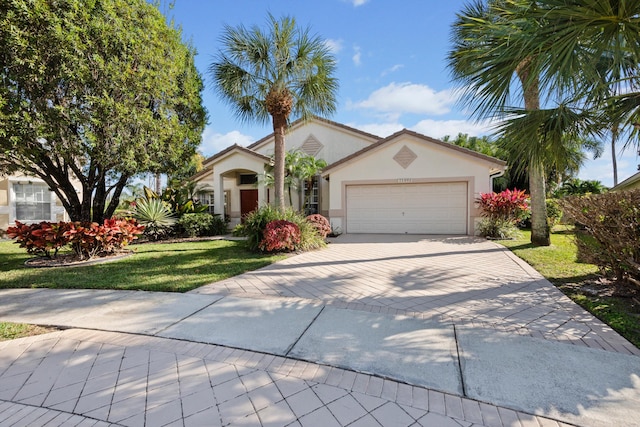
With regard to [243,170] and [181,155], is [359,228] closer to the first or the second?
[243,170]

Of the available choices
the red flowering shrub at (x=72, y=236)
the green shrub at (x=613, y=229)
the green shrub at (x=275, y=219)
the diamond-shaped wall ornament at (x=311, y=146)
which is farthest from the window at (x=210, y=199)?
the green shrub at (x=613, y=229)

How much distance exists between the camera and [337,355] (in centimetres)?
326

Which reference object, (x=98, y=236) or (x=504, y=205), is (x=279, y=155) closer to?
(x=98, y=236)

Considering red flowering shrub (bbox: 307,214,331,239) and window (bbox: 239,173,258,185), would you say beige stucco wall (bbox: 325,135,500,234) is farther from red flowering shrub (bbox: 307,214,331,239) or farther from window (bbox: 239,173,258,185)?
window (bbox: 239,173,258,185)

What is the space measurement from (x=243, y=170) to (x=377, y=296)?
42.9ft

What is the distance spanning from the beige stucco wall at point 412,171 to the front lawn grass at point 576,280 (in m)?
3.60

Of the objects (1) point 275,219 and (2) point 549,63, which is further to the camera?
(1) point 275,219

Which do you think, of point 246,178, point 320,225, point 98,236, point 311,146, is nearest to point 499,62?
point 320,225

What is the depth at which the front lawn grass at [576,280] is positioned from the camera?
397 cm

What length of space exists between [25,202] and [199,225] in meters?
9.86

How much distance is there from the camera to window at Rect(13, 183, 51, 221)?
52.4 feet

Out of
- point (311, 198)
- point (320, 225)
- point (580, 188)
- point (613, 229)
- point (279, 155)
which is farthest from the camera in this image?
point (580, 188)

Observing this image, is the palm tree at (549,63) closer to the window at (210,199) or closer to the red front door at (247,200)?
the red front door at (247,200)

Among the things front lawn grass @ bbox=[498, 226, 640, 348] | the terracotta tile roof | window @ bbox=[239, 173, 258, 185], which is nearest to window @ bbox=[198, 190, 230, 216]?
window @ bbox=[239, 173, 258, 185]
